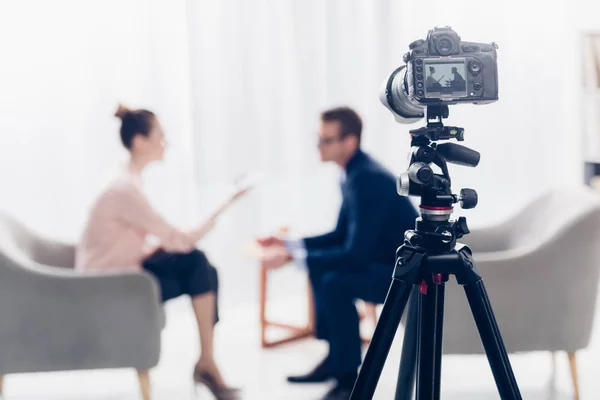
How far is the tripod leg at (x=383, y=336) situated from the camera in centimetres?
137

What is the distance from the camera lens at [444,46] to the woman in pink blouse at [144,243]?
1073 millimetres

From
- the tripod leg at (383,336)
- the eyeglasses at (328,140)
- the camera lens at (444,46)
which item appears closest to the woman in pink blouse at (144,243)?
the eyeglasses at (328,140)

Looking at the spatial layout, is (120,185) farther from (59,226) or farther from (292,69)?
(292,69)

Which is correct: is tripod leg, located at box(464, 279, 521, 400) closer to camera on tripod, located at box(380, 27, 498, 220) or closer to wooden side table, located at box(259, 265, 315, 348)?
camera on tripod, located at box(380, 27, 498, 220)

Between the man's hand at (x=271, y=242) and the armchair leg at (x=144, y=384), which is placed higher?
the man's hand at (x=271, y=242)

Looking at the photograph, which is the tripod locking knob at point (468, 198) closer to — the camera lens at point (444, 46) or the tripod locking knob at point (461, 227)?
the tripod locking knob at point (461, 227)

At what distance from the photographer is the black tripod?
52.5 inches

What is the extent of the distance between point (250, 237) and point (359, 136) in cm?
107

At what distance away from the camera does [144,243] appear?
2277 mm

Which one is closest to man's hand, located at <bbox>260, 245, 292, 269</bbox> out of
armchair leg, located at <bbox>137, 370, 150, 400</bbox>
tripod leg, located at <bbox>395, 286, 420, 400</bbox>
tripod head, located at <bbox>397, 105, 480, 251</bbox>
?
armchair leg, located at <bbox>137, 370, 150, 400</bbox>

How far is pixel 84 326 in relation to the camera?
200 cm

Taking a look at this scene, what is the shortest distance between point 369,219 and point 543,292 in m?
0.59

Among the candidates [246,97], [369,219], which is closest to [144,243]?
[369,219]

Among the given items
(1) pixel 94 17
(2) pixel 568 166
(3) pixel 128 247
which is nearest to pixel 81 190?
(1) pixel 94 17
